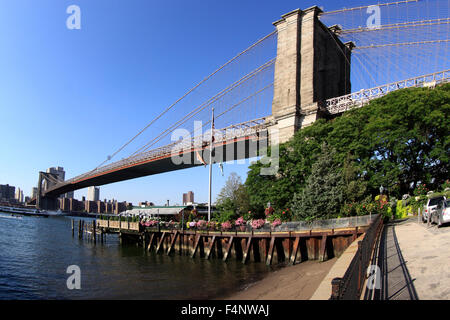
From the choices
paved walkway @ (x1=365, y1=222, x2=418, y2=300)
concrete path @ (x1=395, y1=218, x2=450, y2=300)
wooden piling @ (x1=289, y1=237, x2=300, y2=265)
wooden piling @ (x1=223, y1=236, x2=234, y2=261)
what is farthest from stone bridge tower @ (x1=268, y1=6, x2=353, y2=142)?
paved walkway @ (x1=365, y1=222, x2=418, y2=300)

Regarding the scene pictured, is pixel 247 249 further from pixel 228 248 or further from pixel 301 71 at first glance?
pixel 301 71

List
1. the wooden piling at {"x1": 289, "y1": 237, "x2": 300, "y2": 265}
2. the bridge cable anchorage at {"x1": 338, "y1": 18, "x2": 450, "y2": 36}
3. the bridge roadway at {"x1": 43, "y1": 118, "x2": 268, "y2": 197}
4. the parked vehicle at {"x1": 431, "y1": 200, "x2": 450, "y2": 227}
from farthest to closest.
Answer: the bridge roadway at {"x1": 43, "y1": 118, "x2": 268, "y2": 197}, the bridge cable anchorage at {"x1": 338, "y1": 18, "x2": 450, "y2": 36}, the wooden piling at {"x1": 289, "y1": 237, "x2": 300, "y2": 265}, the parked vehicle at {"x1": 431, "y1": 200, "x2": 450, "y2": 227}

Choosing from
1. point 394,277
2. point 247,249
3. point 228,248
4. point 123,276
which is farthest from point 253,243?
point 394,277

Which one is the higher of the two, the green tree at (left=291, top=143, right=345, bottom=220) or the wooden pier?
the green tree at (left=291, top=143, right=345, bottom=220)

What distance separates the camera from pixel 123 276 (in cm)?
1956

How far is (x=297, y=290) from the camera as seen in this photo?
12656 millimetres

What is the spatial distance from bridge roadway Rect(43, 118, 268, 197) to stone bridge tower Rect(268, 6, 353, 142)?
4533 mm

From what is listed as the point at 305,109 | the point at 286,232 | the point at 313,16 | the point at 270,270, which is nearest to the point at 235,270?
the point at 270,270

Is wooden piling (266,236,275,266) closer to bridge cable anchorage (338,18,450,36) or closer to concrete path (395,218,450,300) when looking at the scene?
concrete path (395,218,450,300)

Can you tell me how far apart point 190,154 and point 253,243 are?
31299 millimetres

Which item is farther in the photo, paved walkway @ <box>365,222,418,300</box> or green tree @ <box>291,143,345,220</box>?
green tree @ <box>291,143,345,220</box>

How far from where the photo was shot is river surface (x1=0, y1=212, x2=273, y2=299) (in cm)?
1537

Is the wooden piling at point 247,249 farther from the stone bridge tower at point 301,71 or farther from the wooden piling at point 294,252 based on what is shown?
the stone bridge tower at point 301,71
